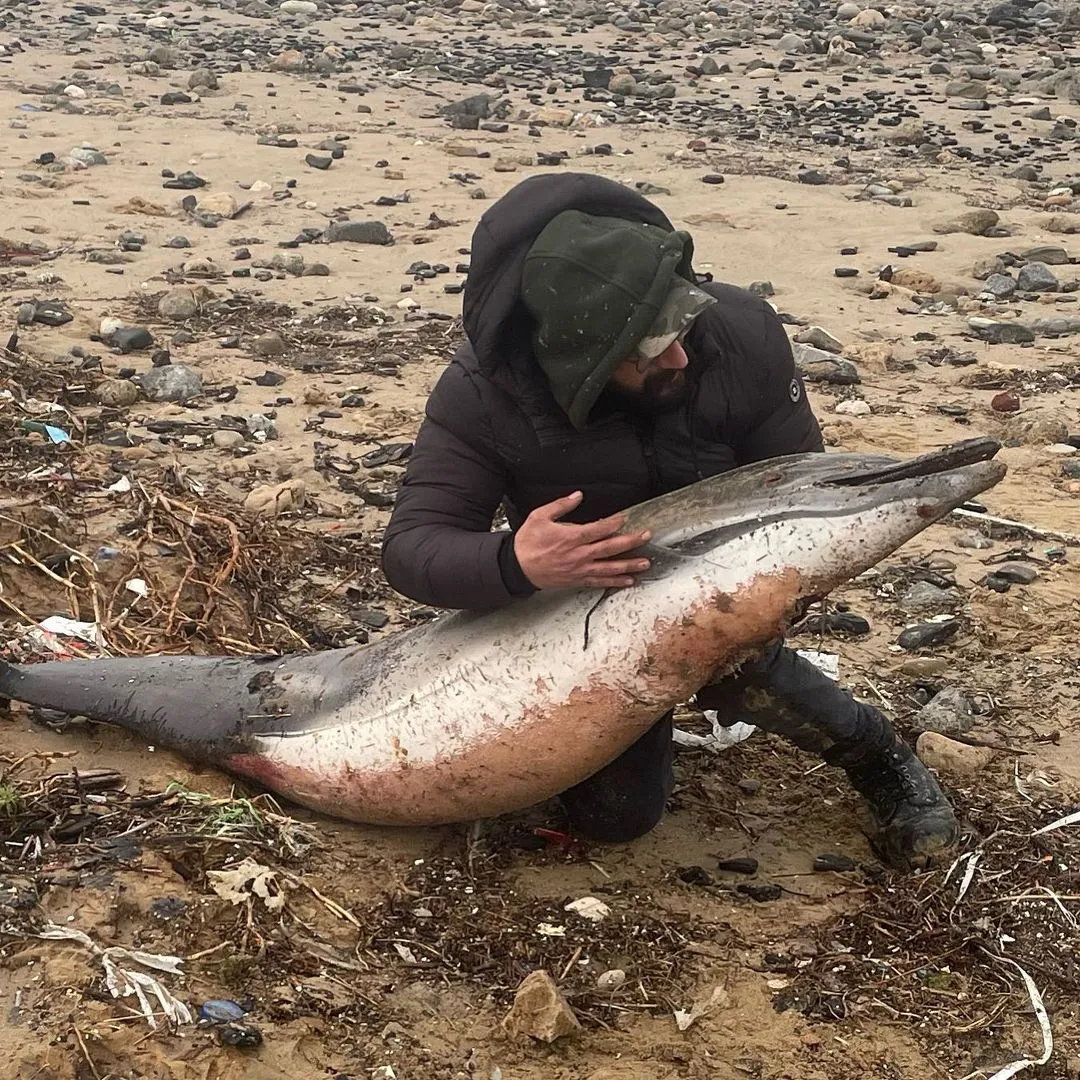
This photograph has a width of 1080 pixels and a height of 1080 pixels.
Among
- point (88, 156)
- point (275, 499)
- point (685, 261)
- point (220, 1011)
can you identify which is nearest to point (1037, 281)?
point (275, 499)

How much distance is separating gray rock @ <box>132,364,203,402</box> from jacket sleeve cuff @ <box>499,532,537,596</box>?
3910 millimetres

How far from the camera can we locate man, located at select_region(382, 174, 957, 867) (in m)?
3.28

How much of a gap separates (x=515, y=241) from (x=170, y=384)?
411cm

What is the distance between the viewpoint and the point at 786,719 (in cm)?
405

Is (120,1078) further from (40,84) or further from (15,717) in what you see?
(40,84)

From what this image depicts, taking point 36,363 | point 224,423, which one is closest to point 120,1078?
point 224,423

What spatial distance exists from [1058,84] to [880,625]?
9.56m

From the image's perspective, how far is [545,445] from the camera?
367 centimetres

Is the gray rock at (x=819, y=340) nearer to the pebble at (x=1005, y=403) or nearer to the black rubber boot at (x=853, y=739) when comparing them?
the pebble at (x=1005, y=403)

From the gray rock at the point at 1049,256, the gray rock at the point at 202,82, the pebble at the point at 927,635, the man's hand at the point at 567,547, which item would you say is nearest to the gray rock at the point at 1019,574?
the pebble at the point at 927,635

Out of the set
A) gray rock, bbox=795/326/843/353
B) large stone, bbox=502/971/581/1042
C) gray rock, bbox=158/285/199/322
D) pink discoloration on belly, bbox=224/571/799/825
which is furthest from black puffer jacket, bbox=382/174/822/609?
gray rock, bbox=158/285/199/322

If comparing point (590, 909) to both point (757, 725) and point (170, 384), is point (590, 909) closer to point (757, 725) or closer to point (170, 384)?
point (757, 725)

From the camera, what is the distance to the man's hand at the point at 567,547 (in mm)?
3330

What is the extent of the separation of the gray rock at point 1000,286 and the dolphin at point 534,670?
17.4 feet
